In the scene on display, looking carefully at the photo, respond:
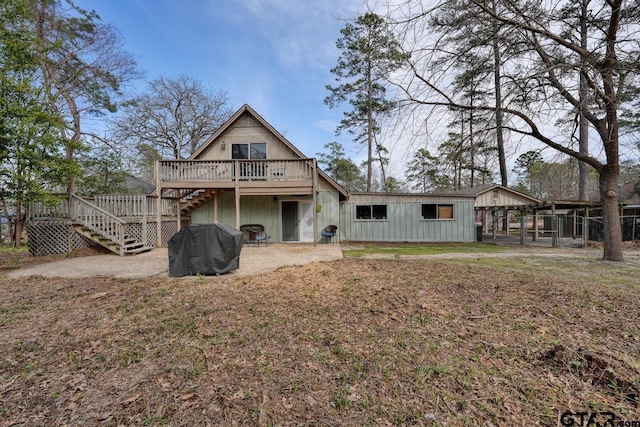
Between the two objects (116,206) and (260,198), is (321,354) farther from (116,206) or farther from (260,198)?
(116,206)

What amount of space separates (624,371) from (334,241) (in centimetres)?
1099

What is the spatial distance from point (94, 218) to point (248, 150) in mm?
6632

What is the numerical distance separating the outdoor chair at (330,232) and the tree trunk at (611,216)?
9451 millimetres

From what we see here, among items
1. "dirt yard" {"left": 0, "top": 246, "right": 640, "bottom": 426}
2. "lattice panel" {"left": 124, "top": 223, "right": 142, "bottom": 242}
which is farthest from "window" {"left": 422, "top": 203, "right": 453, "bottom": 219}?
"lattice panel" {"left": 124, "top": 223, "right": 142, "bottom": 242}

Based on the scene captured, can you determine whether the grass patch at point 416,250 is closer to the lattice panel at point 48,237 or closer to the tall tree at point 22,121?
the tall tree at point 22,121

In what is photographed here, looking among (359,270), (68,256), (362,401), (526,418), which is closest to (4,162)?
(68,256)

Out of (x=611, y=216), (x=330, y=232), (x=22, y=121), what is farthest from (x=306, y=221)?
(x=611, y=216)

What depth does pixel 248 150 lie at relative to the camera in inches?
512

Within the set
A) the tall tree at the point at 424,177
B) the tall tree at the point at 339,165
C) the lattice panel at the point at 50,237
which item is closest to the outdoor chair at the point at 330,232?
the lattice panel at the point at 50,237

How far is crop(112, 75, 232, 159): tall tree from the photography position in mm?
19500

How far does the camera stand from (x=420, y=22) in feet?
15.7

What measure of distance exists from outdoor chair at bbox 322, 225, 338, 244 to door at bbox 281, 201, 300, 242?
4.58ft

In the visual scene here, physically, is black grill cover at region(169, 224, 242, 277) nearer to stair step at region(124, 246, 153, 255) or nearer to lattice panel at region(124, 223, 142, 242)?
stair step at region(124, 246, 153, 255)

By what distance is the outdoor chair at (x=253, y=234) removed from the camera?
11.5 meters
